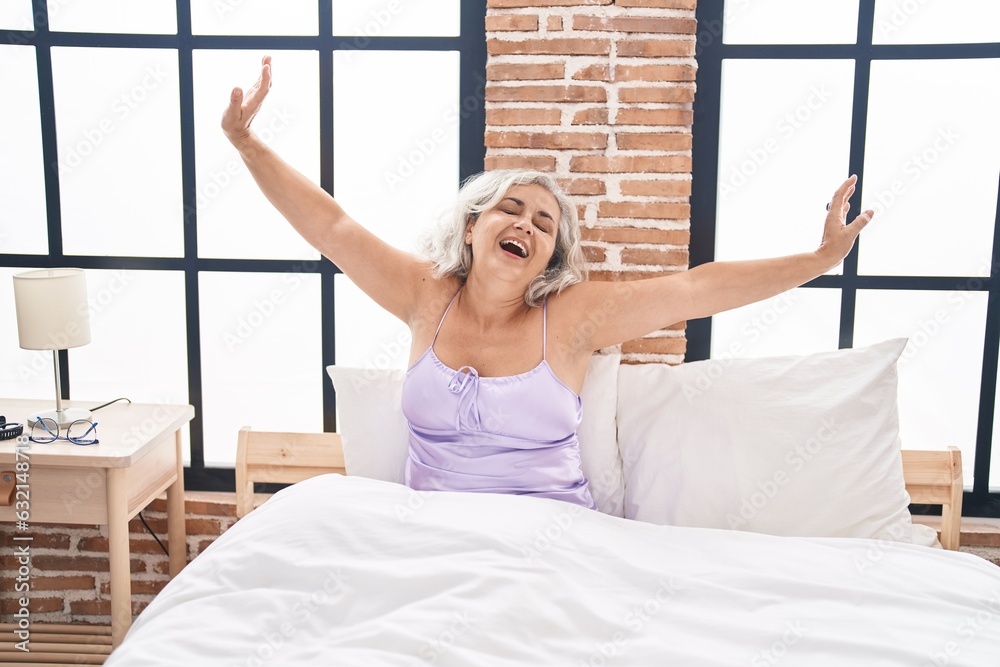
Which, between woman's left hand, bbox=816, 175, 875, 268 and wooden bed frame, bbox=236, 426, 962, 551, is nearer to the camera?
woman's left hand, bbox=816, 175, 875, 268

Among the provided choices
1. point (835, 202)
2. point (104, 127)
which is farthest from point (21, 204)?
point (835, 202)

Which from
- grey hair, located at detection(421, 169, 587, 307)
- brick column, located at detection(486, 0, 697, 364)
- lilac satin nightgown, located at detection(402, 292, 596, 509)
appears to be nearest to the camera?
lilac satin nightgown, located at detection(402, 292, 596, 509)

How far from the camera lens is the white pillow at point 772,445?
5.62 feet

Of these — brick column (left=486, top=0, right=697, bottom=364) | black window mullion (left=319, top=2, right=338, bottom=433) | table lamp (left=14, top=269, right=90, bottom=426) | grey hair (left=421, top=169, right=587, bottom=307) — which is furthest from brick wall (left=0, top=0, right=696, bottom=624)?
table lamp (left=14, top=269, right=90, bottom=426)

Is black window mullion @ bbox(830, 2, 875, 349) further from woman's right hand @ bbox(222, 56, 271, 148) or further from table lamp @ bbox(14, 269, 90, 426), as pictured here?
table lamp @ bbox(14, 269, 90, 426)

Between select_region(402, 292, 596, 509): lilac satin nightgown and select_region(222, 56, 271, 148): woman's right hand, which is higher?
select_region(222, 56, 271, 148): woman's right hand

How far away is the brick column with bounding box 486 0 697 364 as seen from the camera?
6.41 ft

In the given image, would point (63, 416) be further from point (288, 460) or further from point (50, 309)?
point (288, 460)

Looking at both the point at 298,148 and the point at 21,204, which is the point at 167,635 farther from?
the point at 21,204

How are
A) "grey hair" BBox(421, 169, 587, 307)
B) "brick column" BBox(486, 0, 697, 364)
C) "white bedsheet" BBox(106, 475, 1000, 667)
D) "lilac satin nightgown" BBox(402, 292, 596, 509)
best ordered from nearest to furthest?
"white bedsheet" BBox(106, 475, 1000, 667) < "lilac satin nightgown" BBox(402, 292, 596, 509) < "grey hair" BBox(421, 169, 587, 307) < "brick column" BBox(486, 0, 697, 364)

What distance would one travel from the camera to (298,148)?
2.26m

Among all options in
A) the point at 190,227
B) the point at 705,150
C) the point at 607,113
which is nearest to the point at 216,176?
the point at 190,227

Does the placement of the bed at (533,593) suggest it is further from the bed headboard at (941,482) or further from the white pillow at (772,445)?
the bed headboard at (941,482)

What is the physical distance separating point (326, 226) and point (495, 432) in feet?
2.21
